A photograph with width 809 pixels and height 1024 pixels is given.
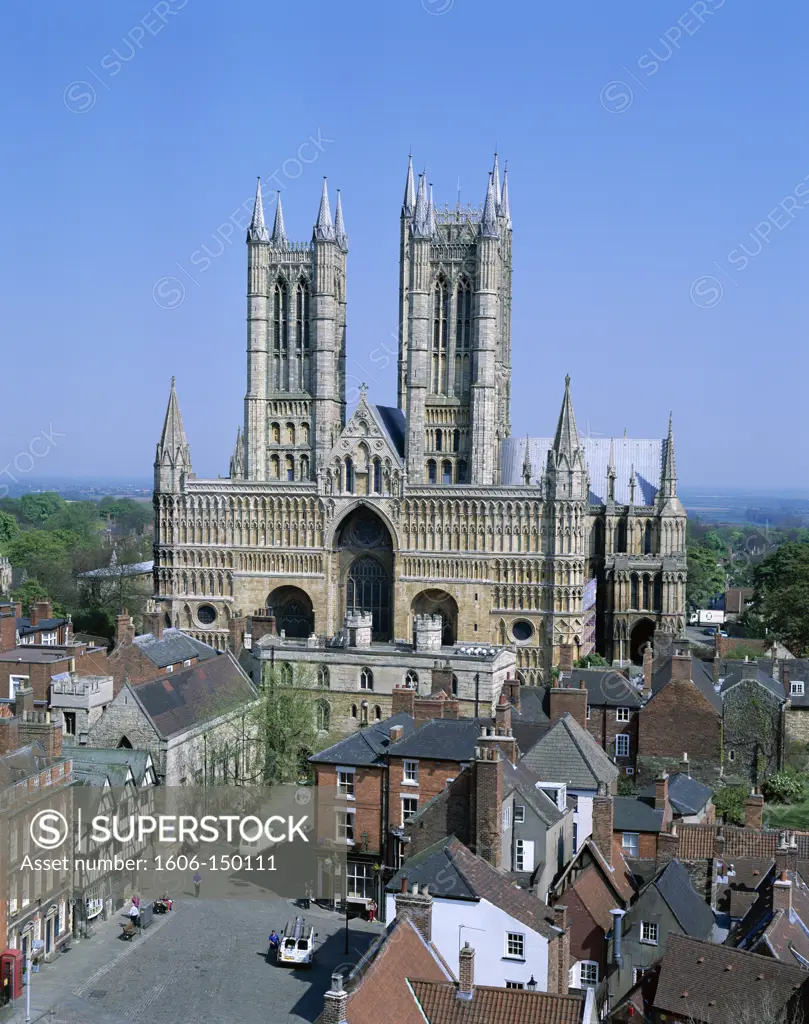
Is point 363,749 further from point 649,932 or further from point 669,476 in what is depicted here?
point 669,476

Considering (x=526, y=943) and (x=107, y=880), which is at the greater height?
(x=526, y=943)

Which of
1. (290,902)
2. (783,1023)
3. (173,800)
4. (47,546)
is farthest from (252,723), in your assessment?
(47,546)

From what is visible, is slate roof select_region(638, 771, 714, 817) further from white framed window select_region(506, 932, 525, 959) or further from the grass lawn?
white framed window select_region(506, 932, 525, 959)

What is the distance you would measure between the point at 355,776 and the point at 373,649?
22.5 meters

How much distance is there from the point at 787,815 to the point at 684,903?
2087 cm

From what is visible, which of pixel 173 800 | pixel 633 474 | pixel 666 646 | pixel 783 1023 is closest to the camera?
pixel 783 1023

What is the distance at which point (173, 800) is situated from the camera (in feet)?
159

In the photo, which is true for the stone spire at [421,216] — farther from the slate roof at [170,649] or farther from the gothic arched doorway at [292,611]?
the slate roof at [170,649]

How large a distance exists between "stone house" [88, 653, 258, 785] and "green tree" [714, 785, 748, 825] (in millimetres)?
18969

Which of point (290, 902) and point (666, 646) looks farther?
point (666, 646)

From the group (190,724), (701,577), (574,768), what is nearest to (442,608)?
(190,724)

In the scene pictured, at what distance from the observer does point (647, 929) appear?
3356 cm

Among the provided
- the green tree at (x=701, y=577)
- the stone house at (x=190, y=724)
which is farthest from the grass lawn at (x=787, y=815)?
the green tree at (x=701, y=577)

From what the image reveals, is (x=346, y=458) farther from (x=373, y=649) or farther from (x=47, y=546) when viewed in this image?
(x=47, y=546)
